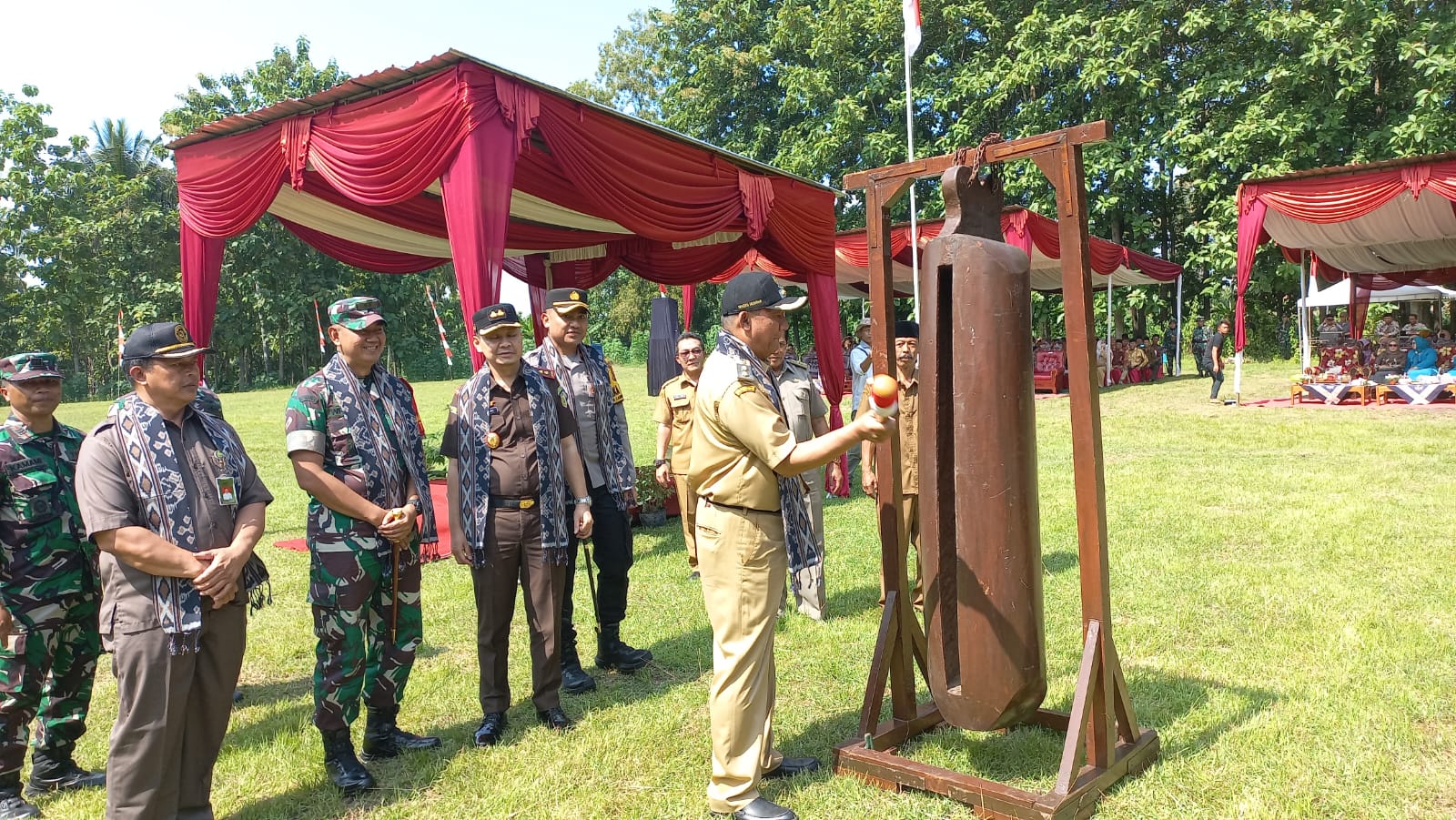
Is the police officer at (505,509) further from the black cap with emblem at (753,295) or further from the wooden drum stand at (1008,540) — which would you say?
the wooden drum stand at (1008,540)

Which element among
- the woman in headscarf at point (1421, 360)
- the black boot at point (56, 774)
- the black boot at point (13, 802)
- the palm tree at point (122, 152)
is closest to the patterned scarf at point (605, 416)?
the black boot at point (56, 774)

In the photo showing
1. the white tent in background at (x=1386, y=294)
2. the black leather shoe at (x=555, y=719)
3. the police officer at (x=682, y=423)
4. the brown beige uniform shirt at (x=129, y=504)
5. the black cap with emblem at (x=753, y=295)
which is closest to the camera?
the brown beige uniform shirt at (x=129, y=504)

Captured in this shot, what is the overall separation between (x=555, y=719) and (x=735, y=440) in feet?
5.66

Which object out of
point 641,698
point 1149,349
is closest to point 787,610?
point 641,698

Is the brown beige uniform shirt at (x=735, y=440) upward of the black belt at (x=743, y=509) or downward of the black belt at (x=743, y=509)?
upward

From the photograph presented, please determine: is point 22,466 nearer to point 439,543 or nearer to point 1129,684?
point 439,543

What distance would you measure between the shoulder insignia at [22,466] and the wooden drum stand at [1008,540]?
3220mm

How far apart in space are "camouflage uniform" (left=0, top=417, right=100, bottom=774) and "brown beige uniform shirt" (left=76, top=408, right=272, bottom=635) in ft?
2.55

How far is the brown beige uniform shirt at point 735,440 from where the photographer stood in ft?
9.61

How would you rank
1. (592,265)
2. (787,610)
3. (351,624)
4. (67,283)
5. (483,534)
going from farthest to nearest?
(67,283), (592,265), (787,610), (483,534), (351,624)

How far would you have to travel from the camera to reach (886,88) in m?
26.8

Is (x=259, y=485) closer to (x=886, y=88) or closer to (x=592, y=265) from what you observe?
(x=592, y=265)

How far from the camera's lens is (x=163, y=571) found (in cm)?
273

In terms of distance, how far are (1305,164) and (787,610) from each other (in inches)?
875
